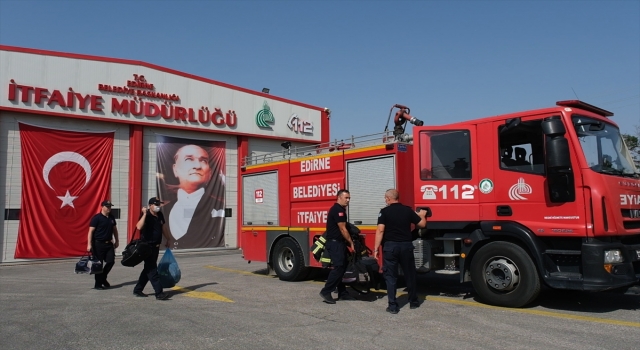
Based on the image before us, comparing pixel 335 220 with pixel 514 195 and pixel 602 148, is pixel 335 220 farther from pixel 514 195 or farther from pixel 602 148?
pixel 602 148

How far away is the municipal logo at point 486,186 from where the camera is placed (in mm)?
7797

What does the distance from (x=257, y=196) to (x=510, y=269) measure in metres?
6.20

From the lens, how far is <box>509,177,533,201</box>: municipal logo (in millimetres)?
7398

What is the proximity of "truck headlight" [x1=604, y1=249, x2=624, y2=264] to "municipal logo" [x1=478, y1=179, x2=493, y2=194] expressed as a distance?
5.81ft

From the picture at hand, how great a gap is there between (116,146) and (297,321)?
1449 centimetres

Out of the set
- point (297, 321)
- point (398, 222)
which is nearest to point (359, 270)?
point (398, 222)

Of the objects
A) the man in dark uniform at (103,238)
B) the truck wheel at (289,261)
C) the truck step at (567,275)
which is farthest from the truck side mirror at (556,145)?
the man in dark uniform at (103,238)

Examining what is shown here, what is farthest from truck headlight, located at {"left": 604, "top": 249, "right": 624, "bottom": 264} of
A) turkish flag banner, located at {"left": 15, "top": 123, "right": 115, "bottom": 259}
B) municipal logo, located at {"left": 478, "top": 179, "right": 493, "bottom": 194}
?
turkish flag banner, located at {"left": 15, "top": 123, "right": 115, "bottom": 259}

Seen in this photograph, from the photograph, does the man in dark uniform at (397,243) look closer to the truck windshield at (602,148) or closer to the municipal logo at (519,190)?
the municipal logo at (519,190)

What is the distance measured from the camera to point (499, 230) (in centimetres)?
751

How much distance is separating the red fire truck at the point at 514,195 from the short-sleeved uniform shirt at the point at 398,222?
0.89m

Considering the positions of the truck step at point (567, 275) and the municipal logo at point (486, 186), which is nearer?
the truck step at point (567, 275)

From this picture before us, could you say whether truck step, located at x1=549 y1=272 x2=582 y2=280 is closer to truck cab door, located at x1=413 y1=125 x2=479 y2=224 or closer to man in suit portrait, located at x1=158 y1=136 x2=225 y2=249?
truck cab door, located at x1=413 y1=125 x2=479 y2=224

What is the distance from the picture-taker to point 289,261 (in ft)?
35.7
